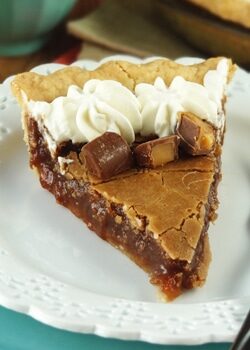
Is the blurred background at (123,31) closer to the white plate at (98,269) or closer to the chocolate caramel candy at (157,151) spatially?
the white plate at (98,269)

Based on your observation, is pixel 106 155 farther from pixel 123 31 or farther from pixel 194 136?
pixel 123 31

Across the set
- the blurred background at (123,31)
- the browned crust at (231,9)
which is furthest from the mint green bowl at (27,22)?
the browned crust at (231,9)

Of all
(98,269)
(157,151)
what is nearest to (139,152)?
(157,151)

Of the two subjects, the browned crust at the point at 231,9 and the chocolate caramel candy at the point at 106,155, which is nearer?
the chocolate caramel candy at the point at 106,155

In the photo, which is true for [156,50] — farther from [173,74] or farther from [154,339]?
[154,339]

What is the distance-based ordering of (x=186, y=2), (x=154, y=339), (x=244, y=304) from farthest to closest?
(x=186, y=2)
(x=244, y=304)
(x=154, y=339)

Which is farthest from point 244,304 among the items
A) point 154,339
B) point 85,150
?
point 85,150

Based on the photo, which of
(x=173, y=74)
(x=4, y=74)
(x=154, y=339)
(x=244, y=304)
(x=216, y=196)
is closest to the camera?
(x=154, y=339)
